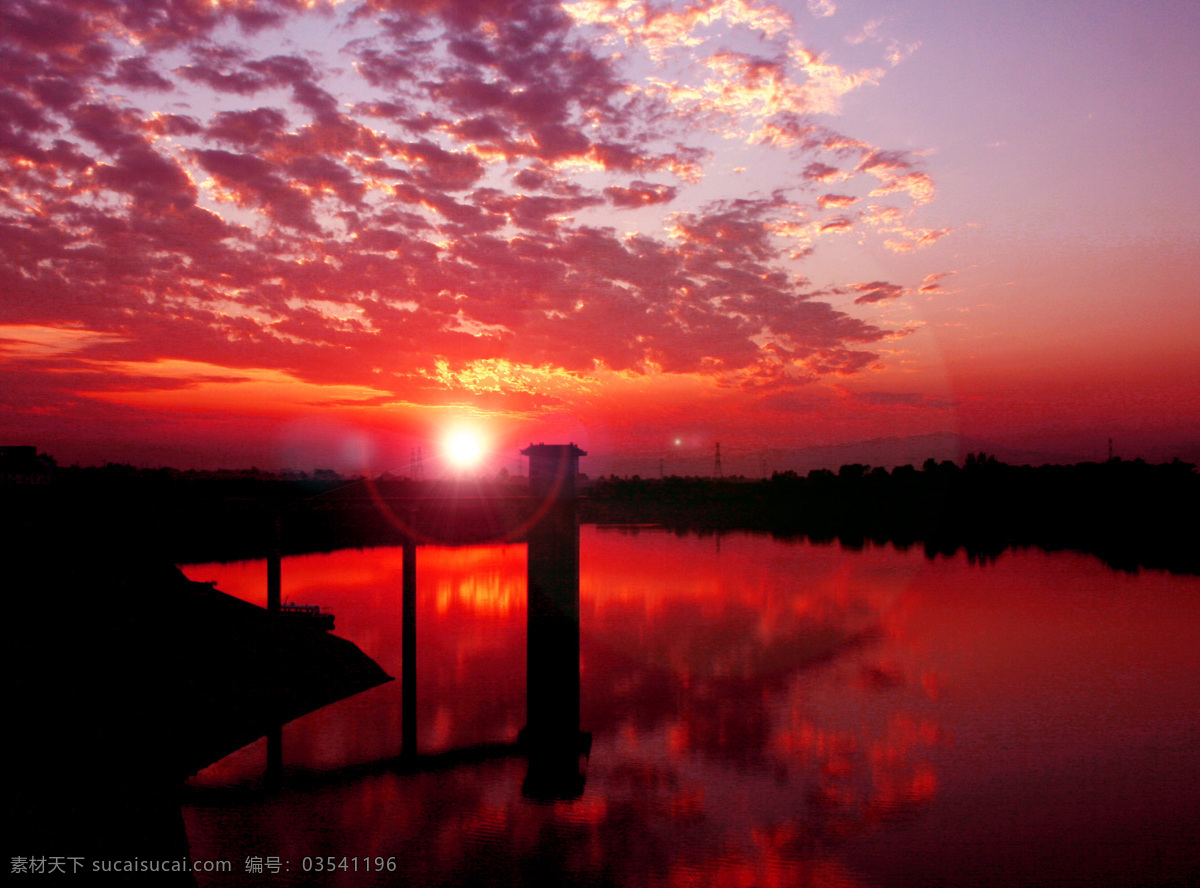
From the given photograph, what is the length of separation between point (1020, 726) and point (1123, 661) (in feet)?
48.9

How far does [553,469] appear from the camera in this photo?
28.6 metres

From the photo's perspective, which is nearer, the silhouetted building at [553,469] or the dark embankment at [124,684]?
the dark embankment at [124,684]

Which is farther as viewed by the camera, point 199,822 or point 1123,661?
point 1123,661

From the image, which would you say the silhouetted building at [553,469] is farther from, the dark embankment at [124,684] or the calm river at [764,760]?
the dark embankment at [124,684]

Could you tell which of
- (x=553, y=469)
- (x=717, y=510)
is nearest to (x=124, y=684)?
(x=553, y=469)

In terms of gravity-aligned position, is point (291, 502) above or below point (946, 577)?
above

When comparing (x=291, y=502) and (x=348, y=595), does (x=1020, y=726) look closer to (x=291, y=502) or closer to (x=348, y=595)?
(x=291, y=502)

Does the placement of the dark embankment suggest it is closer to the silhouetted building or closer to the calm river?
the calm river

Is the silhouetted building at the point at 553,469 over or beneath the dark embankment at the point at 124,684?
over

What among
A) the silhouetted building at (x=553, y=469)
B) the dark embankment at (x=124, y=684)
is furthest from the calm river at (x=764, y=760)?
the silhouetted building at (x=553, y=469)

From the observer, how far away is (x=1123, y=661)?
36781 mm

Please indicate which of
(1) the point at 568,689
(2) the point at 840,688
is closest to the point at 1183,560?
(2) the point at 840,688

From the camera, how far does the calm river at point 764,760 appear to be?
16375 millimetres

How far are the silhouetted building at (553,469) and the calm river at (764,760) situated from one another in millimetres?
8098
